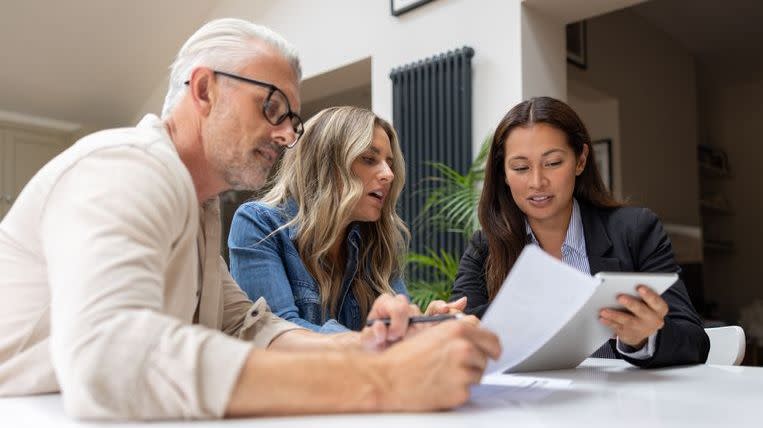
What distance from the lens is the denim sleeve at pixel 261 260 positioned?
6.00ft

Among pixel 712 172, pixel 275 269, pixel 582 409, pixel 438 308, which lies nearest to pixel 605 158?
pixel 712 172

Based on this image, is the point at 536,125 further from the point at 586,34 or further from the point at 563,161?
the point at 586,34

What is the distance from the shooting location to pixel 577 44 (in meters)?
5.21

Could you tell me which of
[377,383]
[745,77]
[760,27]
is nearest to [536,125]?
[377,383]

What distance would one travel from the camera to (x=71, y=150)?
101 cm

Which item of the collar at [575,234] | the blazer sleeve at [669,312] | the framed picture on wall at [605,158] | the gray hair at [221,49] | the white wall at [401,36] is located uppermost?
the white wall at [401,36]

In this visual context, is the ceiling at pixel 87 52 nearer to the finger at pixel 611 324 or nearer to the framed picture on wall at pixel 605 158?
the framed picture on wall at pixel 605 158

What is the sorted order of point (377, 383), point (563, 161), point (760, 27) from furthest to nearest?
point (760, 27), point (563, 161), point (377, 383)

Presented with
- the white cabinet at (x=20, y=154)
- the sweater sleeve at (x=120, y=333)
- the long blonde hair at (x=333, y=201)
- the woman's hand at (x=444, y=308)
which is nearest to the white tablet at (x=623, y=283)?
the woman's hand at (x=444, y=308)

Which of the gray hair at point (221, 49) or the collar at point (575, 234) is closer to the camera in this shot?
the gray hair at point (221, 49)

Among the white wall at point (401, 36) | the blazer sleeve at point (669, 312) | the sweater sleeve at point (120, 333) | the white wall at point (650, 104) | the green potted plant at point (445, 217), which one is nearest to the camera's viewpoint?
the sweater sleeve at point (120, 333)

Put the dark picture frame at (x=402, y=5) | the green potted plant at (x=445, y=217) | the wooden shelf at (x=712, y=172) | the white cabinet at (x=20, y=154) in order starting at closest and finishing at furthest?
the green potted plant at (x=445, y=217) < the dark picture frame at (x=402, y=5) < the white cabinet at (x=20, y=154) < the wooden shelf at (x=712, y=172)

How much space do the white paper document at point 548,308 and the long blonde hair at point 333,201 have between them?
83 centimetres

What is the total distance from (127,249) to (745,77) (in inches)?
322
